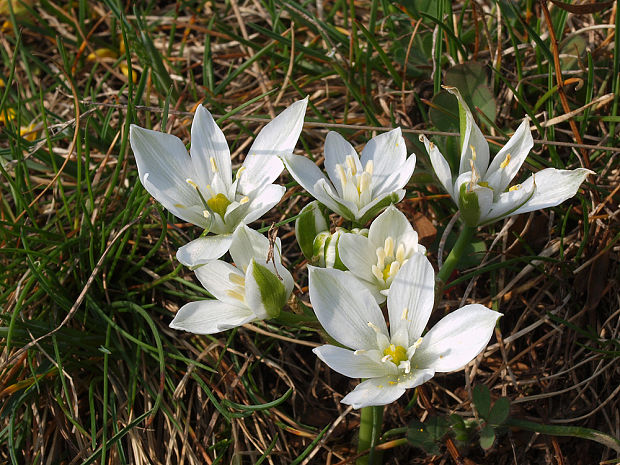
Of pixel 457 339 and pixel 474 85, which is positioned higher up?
pixel 474 85

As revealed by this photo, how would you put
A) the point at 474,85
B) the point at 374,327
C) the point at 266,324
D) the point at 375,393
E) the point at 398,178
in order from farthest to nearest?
1. the point at 474,85
2. the point at 266,324
3. the point at 398,178
4. the point at 374,327
5. the point at 375,393

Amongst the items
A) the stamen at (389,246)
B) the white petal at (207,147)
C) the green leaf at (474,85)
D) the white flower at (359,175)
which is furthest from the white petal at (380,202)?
the green leaf at (474,85)

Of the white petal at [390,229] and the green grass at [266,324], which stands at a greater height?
the white petal at [390,229]

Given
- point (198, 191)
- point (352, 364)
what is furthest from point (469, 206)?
point (198, 191)

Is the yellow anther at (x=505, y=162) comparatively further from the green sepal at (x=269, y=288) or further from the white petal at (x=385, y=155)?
the green sepal at (x=269, y=288)

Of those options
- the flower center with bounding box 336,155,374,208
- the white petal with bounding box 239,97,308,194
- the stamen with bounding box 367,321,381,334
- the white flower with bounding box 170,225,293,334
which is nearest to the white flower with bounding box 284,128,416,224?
the flower center with bounding box 336,155,374,208

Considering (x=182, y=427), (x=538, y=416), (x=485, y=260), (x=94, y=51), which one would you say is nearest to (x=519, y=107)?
(x=485, y=260)

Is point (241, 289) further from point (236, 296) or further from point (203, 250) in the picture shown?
point (203, 250)
